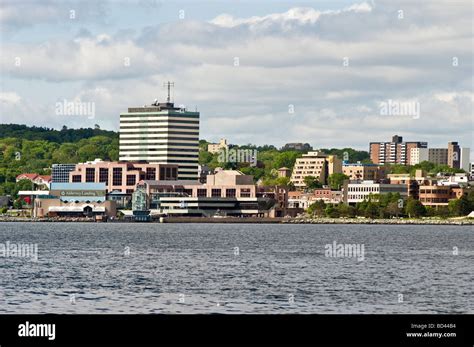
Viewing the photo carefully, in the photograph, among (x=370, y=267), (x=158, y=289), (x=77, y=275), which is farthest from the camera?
(x=370, y=267)

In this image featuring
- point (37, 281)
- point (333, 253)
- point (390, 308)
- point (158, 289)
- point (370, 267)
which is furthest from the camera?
point (333, 253)

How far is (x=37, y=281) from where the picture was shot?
6475 cm

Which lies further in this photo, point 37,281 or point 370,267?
point 370,267

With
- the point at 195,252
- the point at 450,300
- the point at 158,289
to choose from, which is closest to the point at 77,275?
the point at 158,289

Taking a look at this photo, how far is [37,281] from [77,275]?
5.61 metres

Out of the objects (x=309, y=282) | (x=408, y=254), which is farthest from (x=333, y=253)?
(x=309, y=282)

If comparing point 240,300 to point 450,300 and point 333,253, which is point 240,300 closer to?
point 450,300

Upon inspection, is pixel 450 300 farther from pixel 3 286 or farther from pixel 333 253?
pixel 333 253
